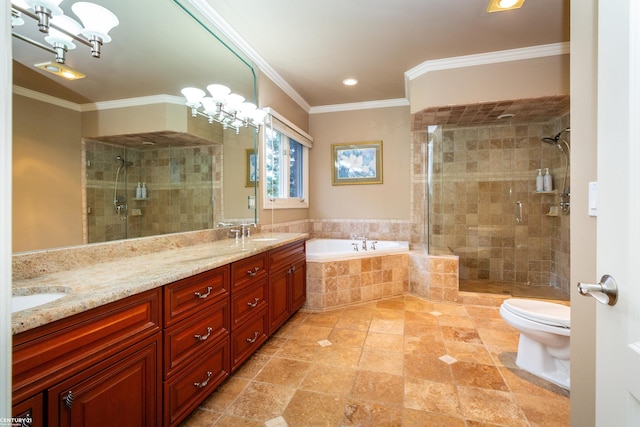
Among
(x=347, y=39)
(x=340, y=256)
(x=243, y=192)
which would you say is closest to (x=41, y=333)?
(x=243, y=192)

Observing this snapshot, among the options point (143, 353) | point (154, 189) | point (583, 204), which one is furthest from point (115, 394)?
point (583, 204)

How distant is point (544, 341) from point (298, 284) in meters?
1.90

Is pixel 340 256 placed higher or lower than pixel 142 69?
lower

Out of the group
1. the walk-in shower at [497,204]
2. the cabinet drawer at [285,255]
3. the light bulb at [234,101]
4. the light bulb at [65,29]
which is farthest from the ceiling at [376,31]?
the cabinet drawer at [285,255]

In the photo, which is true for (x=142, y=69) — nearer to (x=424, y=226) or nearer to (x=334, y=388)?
(x=334, y=388)

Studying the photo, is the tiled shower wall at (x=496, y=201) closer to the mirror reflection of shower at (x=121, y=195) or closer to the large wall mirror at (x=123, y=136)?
the large wall mirror at (x=123, y=136)

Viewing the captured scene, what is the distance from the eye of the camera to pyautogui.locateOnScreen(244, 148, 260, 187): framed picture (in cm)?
281

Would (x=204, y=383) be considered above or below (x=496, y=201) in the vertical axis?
below

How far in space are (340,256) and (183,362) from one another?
6.36 feet

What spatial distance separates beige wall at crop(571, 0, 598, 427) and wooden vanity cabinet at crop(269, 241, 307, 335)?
1.77m

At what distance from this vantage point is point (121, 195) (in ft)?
5.26

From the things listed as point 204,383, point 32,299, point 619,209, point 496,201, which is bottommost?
point 204,383

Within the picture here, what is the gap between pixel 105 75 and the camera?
1512 mm

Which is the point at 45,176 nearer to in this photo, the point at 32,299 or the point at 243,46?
the point at 32,299
